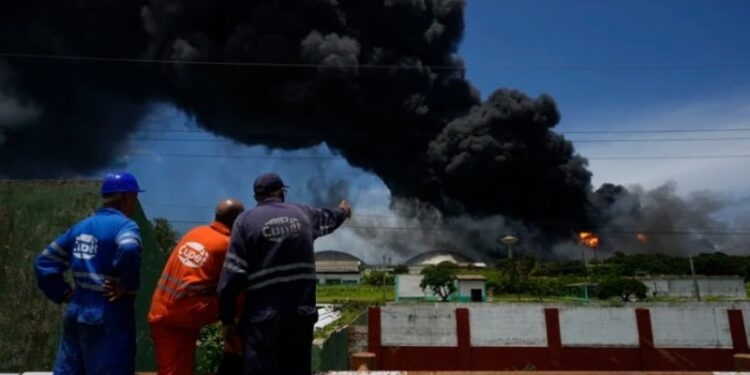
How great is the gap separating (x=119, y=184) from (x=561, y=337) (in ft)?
68.8

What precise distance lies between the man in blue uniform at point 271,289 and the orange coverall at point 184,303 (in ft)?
0.69

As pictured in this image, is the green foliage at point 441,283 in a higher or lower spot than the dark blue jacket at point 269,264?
higher

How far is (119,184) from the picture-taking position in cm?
293

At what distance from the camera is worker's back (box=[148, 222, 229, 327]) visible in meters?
2.66

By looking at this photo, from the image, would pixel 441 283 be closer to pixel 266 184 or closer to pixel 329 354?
pixel 329 354

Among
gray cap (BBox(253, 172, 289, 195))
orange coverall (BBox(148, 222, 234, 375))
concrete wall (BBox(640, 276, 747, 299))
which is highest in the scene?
concrete wall (BBox(640, 276, 747, 299))

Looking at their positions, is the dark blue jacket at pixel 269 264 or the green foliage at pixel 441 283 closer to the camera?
the dark blue jacket at pixel 269 264

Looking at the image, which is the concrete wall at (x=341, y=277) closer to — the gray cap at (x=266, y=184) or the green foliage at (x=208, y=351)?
A: the green foliage at (x=208, y=351)

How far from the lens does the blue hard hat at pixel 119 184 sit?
2904mm

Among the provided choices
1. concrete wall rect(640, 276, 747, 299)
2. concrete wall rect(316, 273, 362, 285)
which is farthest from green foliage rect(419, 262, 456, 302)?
concrete wall rect(316, 273, 362, 285)

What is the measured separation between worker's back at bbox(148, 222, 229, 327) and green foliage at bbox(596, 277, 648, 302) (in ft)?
123

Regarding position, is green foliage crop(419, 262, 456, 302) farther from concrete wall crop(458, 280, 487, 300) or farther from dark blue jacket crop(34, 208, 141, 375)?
dark blue jacket crop(34, 208, 141, 375)

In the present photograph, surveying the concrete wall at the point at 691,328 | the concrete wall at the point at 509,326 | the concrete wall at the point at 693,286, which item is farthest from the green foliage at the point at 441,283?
the concrete wall at the point at 691,328

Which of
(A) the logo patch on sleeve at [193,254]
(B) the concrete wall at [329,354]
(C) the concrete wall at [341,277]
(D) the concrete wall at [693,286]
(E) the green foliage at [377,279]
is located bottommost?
(B) the concrete wall at [329,354]
